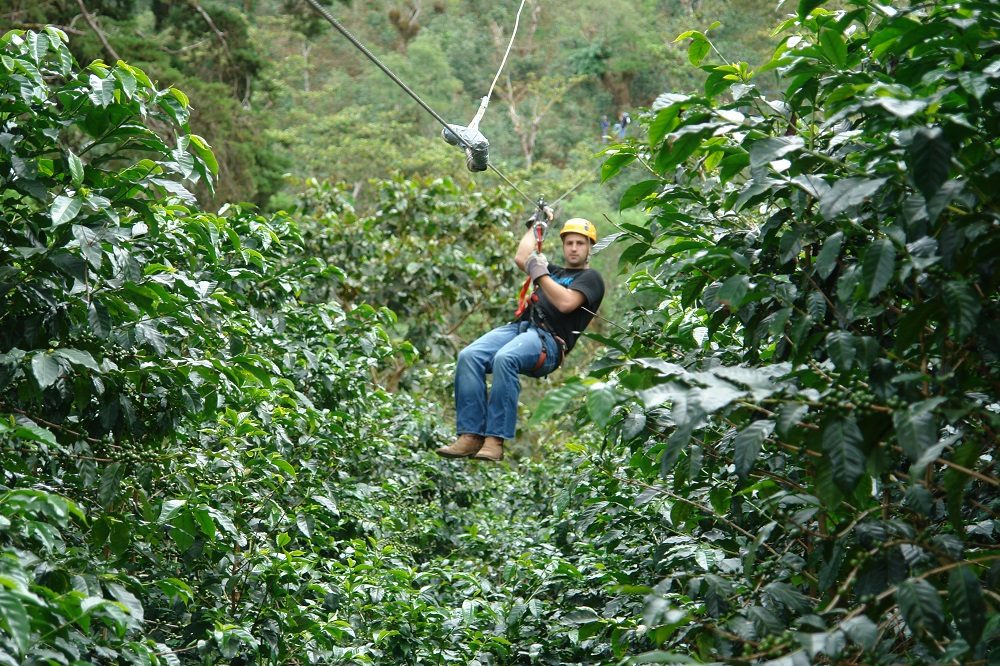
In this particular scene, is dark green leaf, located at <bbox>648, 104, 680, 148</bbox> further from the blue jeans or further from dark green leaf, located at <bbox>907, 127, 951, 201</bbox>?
the blue jeans

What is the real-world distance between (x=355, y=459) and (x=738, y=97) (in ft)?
12.1

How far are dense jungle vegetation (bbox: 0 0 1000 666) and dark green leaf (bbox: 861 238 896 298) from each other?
0.4 inches

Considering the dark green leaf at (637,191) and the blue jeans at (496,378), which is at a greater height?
the dark green leaf at (637,191)

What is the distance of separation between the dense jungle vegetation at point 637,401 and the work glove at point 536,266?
101 cm

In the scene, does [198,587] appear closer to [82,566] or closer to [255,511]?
[255,511]

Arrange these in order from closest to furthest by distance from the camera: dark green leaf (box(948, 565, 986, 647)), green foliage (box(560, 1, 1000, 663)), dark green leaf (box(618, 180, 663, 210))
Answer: dark green leaf (box(948, 565, 986, 647))
green foliage (box(560, 1, 1000, 663))
dark green leaf (box(618, 180, 663, 210))

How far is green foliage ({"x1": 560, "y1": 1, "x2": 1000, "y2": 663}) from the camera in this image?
1767mm

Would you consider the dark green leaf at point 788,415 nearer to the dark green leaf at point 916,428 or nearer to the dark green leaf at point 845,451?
the dark green leaf at point 845,451

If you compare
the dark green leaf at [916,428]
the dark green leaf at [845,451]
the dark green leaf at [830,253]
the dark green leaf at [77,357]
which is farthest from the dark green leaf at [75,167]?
the dark green leaf at [916,428]

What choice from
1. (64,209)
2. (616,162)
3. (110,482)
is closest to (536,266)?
(616,162)

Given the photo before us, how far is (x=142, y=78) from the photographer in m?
2.74

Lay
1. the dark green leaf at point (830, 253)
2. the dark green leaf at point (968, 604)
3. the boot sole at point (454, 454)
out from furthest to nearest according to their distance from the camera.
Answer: the boot sole at point (454, 454), the dark green leaf at point (830, 253), the dark green leaf at point (968, 604)

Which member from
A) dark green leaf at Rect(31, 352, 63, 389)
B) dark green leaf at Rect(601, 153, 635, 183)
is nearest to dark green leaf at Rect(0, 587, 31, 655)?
dark green leaf at Rect(31, 352, 63, 389)

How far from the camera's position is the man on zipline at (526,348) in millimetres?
4844
